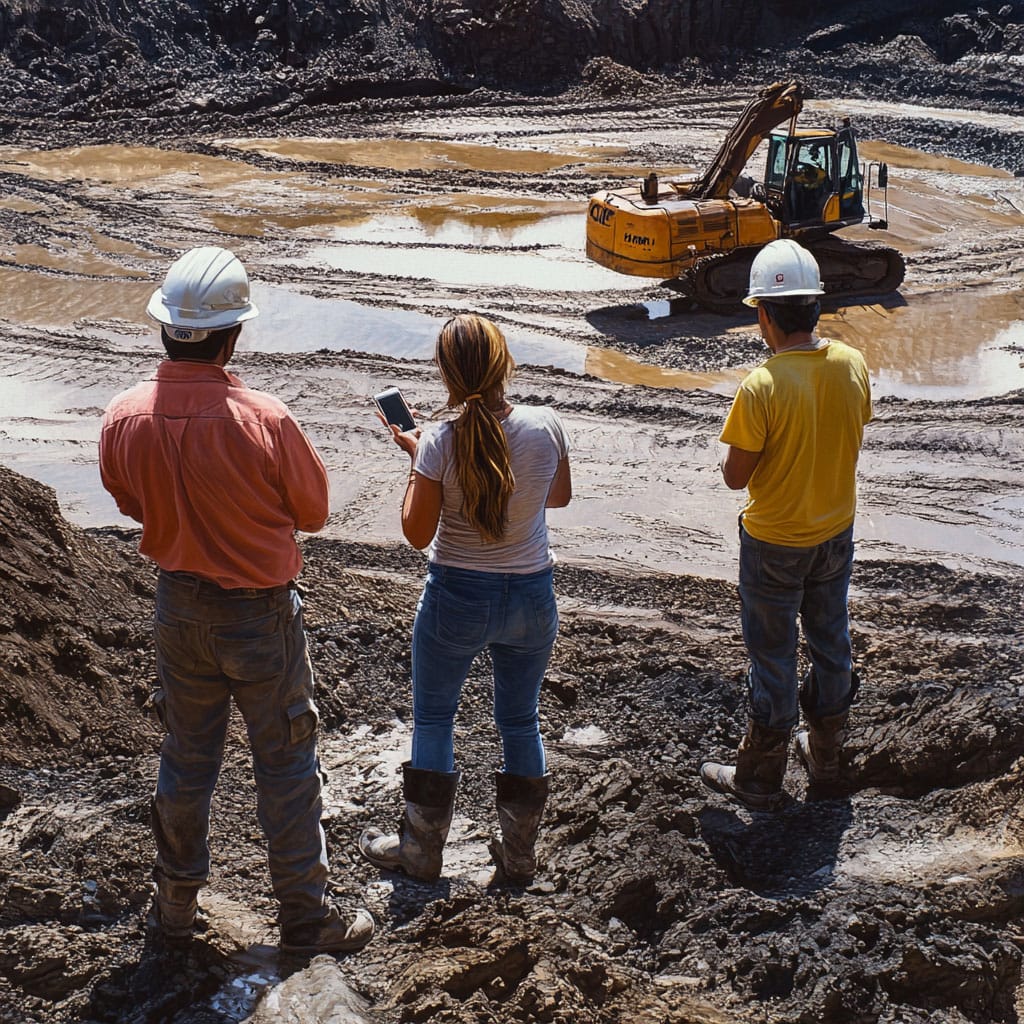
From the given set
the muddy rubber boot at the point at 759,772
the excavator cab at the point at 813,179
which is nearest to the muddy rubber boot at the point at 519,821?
the muddy rubber boot at the point at 759,772

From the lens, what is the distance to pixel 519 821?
11.8 feet

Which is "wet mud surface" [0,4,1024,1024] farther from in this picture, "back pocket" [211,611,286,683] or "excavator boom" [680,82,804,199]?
"excavator boom" [680,82,804,199]

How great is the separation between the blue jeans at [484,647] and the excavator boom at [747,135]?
9.96m

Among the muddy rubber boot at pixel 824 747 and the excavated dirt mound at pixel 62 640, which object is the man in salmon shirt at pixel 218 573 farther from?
the muddy rubber boot at pixel 824 747

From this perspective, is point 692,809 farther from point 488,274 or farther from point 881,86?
point 881,86

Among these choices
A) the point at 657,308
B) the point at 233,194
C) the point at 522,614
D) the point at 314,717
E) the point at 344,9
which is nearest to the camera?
the point at 314,717

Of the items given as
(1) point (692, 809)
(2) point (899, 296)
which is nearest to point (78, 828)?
(1) point (692, 809)

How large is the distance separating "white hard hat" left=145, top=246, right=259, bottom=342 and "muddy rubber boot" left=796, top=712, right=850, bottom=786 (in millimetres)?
2547

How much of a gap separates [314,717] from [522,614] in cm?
66

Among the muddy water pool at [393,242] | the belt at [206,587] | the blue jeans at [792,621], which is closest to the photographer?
the belt at [206,587]

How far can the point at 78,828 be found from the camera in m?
3.68

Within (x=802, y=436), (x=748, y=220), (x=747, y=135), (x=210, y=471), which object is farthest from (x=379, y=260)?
(x=210, y=471)

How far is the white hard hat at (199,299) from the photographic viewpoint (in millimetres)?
2832

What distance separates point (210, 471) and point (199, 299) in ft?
1.40
